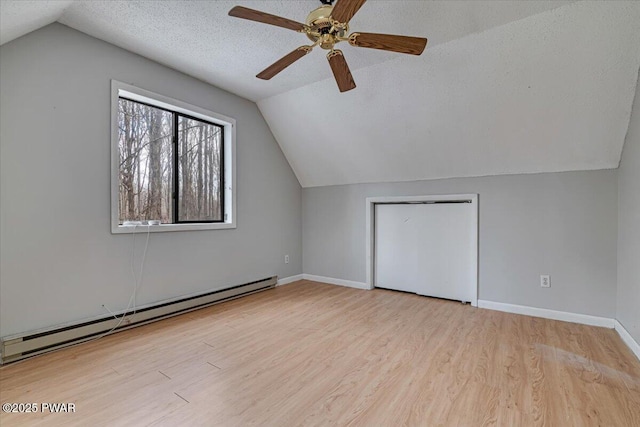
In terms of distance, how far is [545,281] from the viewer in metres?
2.96

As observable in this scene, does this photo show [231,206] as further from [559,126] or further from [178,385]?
[559,126]

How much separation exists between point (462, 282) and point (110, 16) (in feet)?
13.8

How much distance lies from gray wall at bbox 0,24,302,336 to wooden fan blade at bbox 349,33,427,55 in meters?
2.22

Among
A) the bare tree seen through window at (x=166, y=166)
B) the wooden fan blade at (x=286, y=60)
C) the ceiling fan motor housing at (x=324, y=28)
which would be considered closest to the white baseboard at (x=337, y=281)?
the bare tree seen through window at (x=166, y=166)

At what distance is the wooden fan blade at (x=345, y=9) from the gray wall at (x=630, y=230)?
2.32m

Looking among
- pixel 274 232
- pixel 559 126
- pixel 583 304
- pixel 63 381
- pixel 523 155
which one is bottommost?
pixel 63 381

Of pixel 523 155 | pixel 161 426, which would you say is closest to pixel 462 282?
pixel 523 155

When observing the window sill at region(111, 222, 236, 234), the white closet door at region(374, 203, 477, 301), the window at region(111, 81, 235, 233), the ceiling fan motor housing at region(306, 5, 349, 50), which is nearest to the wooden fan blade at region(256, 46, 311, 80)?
the ceiling fan motor housing at region(306, 5, 349, 50)

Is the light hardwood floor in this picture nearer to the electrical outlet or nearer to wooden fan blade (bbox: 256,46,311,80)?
the electrical outlet

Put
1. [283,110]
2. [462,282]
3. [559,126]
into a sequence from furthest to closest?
[283,110] < [462,282] < [559,126]

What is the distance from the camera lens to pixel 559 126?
2.65m

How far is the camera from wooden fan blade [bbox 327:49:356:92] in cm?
191

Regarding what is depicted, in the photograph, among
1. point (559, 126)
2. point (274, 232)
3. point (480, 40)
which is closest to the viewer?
point (480, 40)

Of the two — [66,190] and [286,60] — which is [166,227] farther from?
[286,60]
